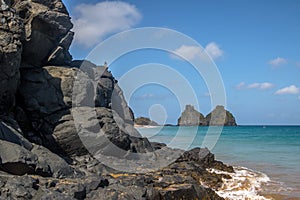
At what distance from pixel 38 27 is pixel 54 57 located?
237 cm

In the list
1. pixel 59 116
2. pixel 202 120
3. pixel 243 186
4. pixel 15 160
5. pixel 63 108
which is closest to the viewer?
pixel 15 160

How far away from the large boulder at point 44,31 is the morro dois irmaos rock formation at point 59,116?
6 cm

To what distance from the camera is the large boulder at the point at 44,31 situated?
21.6 meters

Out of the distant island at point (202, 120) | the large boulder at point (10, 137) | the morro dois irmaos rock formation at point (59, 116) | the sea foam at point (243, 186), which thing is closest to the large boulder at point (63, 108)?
the morro dois irmaos rock formation at point (59, 116)

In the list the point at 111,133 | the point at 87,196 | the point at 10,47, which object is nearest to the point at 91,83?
the point at 111,133

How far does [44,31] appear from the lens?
2283cm

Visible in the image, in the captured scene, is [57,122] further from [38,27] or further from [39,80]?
[38,27]

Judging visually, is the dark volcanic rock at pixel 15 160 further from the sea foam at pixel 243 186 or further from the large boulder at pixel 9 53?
the sea foam at pixel 243 186

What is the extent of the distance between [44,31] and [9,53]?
21.5 ft

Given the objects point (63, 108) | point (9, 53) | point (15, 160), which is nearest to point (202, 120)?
point (63, 108)

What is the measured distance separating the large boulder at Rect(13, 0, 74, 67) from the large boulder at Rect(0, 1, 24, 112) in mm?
3266

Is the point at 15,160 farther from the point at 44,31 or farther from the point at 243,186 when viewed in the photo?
the point at 44,31

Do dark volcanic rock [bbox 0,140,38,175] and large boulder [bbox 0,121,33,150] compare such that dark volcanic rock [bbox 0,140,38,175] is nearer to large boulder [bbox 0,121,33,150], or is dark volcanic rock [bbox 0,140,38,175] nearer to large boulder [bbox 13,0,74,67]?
large boulder [bbox 0,121,33,150]

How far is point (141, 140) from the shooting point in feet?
81.6
